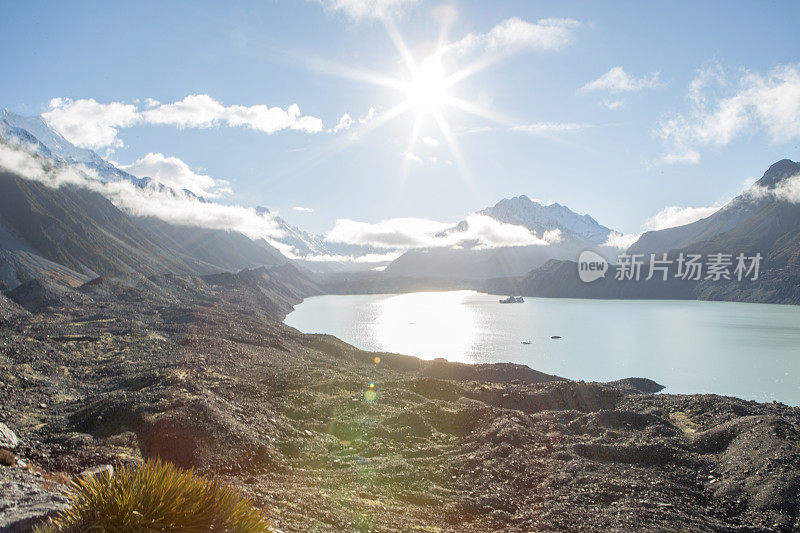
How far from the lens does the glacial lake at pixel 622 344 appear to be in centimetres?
5759

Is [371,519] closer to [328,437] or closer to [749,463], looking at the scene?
[328,437]

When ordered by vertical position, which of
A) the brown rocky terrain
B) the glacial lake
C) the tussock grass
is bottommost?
the glacial lake

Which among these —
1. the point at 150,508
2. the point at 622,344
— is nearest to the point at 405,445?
the point at 150,508

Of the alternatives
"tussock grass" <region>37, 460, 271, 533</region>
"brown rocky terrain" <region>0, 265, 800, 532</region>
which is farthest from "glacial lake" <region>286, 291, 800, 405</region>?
"tussock grass" <region>37, 460, 271, 533</region>

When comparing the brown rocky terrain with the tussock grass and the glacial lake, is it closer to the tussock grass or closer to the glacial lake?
the tussock grass

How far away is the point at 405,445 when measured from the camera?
22.3m

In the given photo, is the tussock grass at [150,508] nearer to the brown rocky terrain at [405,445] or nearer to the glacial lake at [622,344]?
the brown rocky terrain at [405,445]

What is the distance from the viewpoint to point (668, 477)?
1859 cm

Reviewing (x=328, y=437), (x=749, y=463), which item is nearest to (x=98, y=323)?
(x=328, y=437)

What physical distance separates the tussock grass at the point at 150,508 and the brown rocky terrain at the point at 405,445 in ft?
4.65

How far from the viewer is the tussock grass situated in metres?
6.31

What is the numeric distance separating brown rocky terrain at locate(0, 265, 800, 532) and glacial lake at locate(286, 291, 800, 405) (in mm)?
30401

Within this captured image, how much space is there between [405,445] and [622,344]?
3076 inches

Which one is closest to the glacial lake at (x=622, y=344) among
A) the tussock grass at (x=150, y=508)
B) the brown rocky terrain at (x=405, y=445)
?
the brown rocky terrain at (x=405, y=445)
